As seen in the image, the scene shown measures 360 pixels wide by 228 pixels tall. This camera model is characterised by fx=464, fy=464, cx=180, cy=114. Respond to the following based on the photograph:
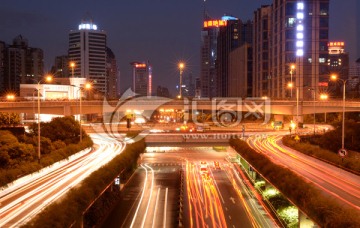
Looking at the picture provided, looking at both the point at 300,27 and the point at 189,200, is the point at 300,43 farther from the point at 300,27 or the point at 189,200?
the point at 189,200

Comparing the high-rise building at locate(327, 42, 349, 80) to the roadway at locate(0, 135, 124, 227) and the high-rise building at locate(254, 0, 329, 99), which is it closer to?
the high-rise building at locate(254, 0, 329, 99)

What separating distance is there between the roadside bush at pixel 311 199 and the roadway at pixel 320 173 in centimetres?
129

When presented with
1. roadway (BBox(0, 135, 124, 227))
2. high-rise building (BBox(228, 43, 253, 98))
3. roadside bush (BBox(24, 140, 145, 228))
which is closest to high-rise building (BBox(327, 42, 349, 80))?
high-rise building (BBox(228, 43, 253, 98))

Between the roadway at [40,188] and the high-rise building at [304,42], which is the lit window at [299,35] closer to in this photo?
the high-rise building at [304,42]

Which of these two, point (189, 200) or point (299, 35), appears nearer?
point (189, 200)

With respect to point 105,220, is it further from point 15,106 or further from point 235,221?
point 15,106

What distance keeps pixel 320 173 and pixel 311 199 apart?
13.2 meters

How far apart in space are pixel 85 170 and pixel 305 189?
18.9 metres

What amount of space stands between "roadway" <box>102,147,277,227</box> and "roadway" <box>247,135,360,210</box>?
3944 mm

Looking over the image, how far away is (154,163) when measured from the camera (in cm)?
5647

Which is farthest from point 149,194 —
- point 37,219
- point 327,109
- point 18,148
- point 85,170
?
point 327,109

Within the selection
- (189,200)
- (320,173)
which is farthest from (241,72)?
(189,200)

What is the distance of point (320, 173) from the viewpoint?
1368 inches

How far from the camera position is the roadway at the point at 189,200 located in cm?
2905
